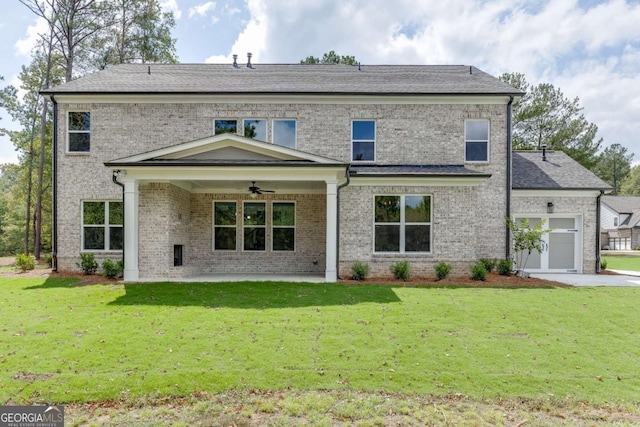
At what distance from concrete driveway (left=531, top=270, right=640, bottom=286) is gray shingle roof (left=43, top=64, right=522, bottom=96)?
23.4 ft

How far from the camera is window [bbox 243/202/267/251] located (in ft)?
47.2

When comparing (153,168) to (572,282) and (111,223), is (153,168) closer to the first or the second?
(111,223)

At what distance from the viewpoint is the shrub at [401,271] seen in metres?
12.0

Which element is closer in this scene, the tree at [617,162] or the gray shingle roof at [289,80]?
the gray shingle roof at [289,80]

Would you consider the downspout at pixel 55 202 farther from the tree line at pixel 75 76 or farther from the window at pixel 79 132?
the tree line at pixel 75 76

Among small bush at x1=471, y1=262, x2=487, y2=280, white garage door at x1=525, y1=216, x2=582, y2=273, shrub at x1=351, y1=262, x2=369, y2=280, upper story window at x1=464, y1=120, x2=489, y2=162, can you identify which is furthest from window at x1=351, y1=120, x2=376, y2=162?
white garage door at x1=525, y1=216, x2=582, y2=273

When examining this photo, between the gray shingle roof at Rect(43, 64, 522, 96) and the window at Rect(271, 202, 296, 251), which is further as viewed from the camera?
the window at Rect(271, 202, 296, 251)

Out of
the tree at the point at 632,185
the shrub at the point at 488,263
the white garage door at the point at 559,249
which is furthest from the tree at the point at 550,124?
the tree at the point at 632,185

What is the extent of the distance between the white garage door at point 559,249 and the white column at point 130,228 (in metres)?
14.8

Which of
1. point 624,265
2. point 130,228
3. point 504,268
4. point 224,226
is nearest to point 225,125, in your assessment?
point 224,226

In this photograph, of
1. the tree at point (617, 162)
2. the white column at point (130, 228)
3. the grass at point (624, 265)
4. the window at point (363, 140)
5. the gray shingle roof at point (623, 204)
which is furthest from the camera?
the tree at point (617, 162)

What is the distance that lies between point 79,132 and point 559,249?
19947 mm

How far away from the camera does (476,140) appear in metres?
14.3

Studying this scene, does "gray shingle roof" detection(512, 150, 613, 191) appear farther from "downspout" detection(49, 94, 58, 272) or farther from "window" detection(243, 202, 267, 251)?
"downspout" detection(49, 94, 58, 272)
